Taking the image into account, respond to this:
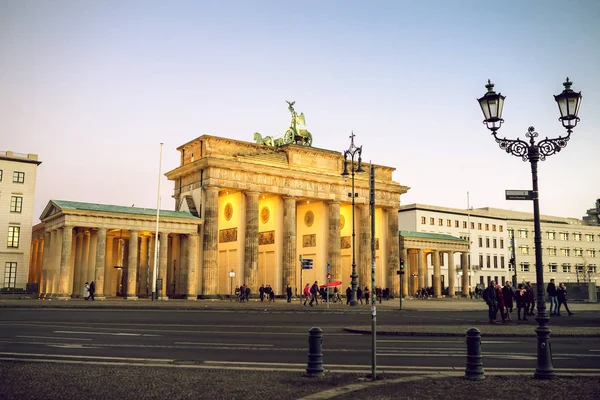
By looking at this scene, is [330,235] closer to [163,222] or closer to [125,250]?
[163,222]

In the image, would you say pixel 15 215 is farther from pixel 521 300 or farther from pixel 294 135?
pixel 521 300

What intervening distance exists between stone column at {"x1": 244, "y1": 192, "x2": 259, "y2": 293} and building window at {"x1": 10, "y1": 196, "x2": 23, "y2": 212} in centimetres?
2883

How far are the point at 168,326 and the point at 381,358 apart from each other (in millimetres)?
11940

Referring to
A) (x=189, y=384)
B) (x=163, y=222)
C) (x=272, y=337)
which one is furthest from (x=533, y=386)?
(x=163, y=222)

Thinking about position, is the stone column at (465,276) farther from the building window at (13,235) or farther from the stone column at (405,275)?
the building window at (13,235)

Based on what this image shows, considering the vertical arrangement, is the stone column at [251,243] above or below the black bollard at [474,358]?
above

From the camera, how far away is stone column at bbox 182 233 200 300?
55.0m

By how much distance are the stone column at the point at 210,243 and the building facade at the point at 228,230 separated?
0.10 metres

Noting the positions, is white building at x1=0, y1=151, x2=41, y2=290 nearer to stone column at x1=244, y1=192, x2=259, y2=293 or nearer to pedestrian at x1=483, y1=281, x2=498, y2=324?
stone column at x1=244, y1=192, x2=259, y2=293

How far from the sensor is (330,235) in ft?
213

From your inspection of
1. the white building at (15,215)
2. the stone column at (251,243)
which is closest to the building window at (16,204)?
the white building at (15,215)

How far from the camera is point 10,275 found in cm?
6525

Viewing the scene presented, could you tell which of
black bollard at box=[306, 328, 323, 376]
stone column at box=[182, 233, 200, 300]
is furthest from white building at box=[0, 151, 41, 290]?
black bollard at box=[306, 328, 323, 376]

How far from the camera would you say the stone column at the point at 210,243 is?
183ft
